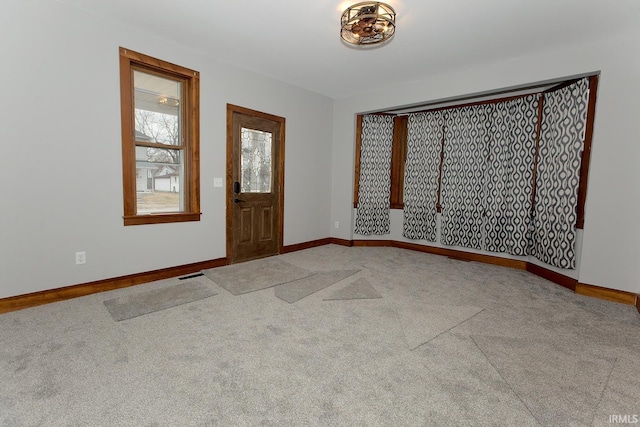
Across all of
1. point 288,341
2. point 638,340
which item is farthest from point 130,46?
point 638,340

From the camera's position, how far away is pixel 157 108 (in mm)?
3559

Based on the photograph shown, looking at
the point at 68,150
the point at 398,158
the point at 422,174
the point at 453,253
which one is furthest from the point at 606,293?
the point at 68,150

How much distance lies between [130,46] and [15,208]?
1950 mm

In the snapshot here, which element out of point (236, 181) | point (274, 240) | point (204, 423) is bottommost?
point (204, 423)

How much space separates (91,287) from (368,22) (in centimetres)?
379

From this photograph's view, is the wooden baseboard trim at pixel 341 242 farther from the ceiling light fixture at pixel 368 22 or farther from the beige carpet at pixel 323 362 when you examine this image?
the ceiling light fixture at pixel 368 22

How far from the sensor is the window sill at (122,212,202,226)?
129 inches

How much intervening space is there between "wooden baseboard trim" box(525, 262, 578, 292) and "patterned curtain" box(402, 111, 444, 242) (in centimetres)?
148

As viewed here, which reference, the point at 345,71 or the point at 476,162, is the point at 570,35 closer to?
the point at 476,162

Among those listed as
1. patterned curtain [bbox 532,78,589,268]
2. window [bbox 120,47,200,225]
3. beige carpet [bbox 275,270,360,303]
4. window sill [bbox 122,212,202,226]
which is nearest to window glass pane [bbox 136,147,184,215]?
window [bbox 120,47,200,225]

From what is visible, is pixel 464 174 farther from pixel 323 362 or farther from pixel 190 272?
pixel 190 272

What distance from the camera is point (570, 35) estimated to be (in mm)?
3137

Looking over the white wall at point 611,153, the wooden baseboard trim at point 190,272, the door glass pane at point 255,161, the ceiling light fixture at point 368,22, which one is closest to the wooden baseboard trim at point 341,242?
the wooden baseboard trim at point 190,272

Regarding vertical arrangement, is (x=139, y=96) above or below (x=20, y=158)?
above
